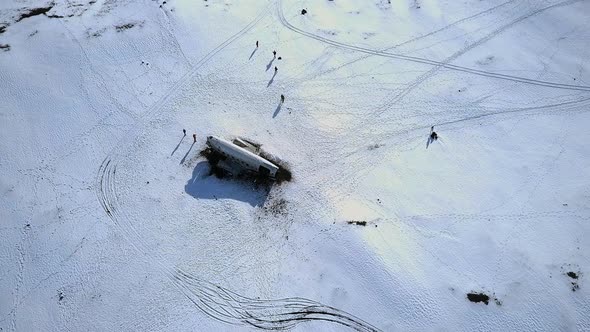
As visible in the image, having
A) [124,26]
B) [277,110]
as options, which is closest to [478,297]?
[277,110]

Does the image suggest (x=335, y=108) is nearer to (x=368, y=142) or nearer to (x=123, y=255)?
(x=368, y=142)

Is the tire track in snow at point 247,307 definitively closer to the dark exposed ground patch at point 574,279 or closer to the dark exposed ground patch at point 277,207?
the dark exposed ground patch at point 277,207

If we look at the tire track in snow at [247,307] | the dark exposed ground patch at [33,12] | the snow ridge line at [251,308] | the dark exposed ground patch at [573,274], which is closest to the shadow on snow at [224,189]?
the tire track in snow at [247,307]

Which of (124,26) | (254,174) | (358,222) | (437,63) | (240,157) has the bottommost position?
(358,222)

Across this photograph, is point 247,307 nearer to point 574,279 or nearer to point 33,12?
point 574,279

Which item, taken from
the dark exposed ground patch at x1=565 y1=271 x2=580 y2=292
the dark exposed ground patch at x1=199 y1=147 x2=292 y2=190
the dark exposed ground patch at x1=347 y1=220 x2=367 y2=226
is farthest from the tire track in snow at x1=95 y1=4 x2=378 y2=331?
the dark exposed ground patch at x1=565 y1=271 x2=580 y2=292

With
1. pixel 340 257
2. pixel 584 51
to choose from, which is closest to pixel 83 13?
pixel 340 257
